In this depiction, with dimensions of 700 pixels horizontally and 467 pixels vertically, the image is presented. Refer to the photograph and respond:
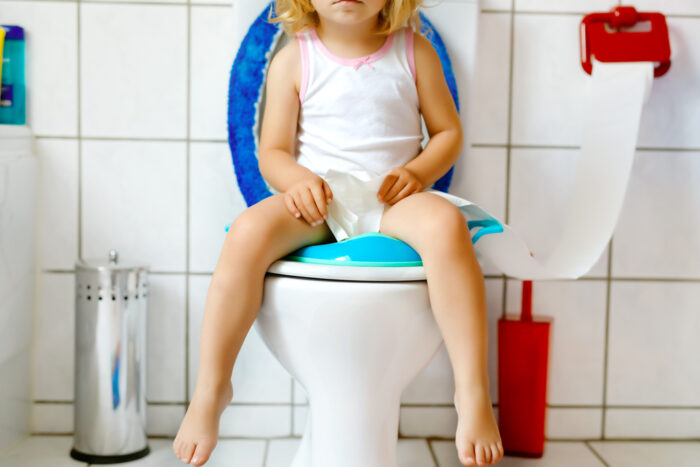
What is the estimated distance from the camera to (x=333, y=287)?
87 cm

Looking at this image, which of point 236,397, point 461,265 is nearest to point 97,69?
point 236,397

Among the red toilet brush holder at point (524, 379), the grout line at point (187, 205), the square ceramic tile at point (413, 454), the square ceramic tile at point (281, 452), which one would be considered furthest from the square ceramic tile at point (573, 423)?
the grout line at point (187, 205)

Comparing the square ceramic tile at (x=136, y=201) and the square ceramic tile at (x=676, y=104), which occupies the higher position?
the square ceramic tile at (x=676, y=104)

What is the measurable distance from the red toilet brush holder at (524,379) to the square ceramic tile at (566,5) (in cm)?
53

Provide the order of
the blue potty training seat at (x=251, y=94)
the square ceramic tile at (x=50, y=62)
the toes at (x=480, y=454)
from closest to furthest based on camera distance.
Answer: the toes at (x=480, y=454) → the blue potty training seat at (x=251, y=94) → the square ceramic tile at (x=50, y=62)

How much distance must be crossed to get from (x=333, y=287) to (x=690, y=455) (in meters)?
0.92

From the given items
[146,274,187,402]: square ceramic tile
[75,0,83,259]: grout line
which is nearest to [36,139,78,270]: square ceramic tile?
[75,0,83,259]: grout line

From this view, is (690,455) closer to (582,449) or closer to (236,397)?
(582,449)

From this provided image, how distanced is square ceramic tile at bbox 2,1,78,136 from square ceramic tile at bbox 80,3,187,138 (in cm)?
2

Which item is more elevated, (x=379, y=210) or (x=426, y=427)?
(x=379, y=210)

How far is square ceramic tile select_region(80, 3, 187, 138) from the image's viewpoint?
52.9 inches

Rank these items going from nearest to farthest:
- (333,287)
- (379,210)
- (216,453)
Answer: (333,287), (379,210), (216,453)

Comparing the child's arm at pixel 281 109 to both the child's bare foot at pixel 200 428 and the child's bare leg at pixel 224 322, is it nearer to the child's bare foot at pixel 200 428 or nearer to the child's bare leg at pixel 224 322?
the child's bare leg at pixel 224 322

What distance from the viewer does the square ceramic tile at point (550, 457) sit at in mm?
1309
